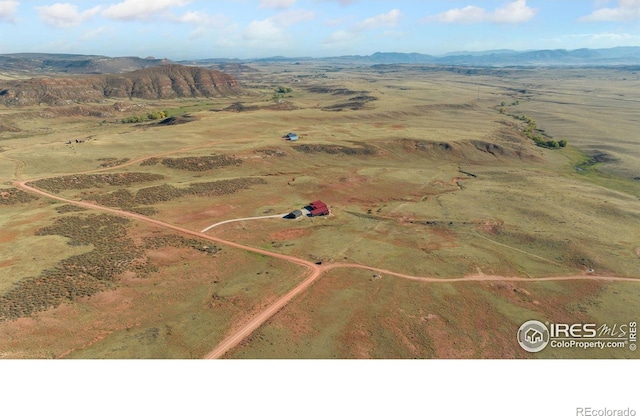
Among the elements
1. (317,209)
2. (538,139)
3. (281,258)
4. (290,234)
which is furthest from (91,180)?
(538,139)

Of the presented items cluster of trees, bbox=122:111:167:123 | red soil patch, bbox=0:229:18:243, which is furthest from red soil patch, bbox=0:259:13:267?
cluster of trees, bbox=122:111:167:123

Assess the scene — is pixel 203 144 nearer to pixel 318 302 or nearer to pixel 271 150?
pixel 271 150

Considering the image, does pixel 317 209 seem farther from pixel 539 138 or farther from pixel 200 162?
pixel 539 138

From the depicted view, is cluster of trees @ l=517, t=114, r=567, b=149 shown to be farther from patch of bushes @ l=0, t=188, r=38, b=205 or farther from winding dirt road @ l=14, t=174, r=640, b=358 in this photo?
patch of bushes @ l=0, t=188, r=38, b=205
